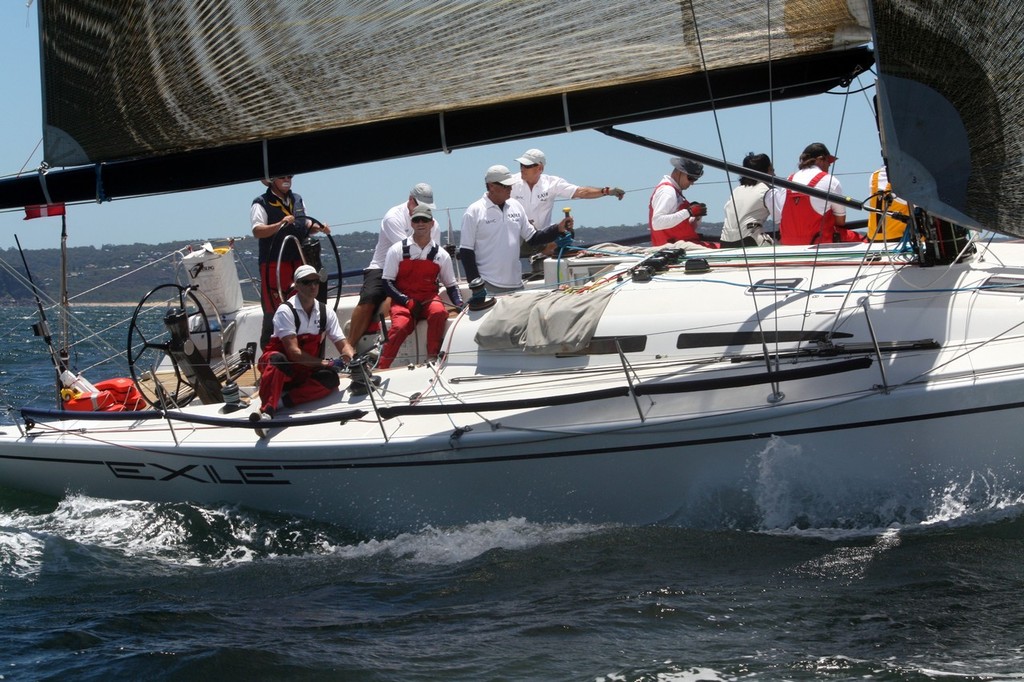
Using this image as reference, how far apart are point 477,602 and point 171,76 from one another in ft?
10.2

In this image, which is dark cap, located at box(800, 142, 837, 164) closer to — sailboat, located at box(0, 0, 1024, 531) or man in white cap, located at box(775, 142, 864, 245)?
man in white cap, located at box(775, 142, 864, 245)

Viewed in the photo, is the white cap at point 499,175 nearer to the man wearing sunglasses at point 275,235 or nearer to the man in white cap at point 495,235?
the man in white cap at point 495,235

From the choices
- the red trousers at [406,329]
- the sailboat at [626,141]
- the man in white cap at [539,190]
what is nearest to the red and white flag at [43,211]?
the sailboat at [626,141]

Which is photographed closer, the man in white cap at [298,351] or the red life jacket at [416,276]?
the man in white cap at [298,351]

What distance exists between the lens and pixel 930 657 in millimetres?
4371

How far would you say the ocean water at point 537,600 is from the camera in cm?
459

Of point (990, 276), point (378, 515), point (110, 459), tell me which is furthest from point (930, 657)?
point (110, 459)

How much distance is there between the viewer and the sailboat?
510cm

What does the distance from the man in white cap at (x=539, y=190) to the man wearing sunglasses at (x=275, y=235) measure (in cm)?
178

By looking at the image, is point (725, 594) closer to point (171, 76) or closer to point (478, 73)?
point (478, 73)

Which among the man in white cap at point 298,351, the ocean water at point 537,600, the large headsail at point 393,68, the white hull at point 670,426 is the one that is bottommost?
the ocean water at point 537,600

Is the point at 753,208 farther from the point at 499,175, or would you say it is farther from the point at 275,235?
the point at 275,235

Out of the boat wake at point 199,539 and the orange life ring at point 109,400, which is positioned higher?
the orange life ring at point 109,400

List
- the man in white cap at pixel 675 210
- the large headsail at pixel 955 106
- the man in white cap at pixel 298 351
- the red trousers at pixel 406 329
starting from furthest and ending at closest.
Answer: the man in white cap at pixel 675 210
the red trousers at pixel 406 329
the man in white cap at pixel 298 351
the large headsail at pixel 955 106
